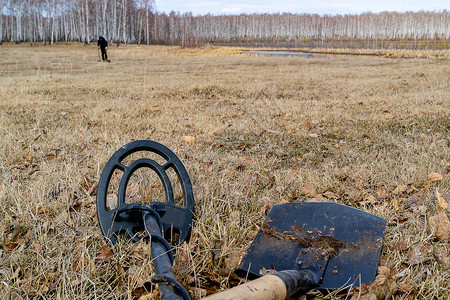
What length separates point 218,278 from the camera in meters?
1.82

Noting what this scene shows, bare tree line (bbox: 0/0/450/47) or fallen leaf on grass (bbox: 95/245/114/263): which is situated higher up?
bare tree line (bbox: 0/0/450/47)

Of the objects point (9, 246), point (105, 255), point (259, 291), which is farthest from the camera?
point (9, 246)

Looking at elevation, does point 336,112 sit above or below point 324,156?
above

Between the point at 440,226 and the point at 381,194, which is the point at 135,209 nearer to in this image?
the point at 440,226

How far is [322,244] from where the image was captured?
6.18 ft

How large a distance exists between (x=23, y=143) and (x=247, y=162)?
9.19ft

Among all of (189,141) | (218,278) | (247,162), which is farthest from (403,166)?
(189,141)

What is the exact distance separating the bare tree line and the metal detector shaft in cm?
5635

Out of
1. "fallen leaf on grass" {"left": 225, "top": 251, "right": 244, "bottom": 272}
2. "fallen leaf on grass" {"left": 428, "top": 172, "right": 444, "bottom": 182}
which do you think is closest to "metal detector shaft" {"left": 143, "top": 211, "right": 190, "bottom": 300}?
"fallen leaf on grass" {"left": 225, "top": 251, "right": 244, "bottom": 272}

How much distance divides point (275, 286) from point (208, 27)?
105 metres

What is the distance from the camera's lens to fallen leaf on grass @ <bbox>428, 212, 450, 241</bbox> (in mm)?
2002

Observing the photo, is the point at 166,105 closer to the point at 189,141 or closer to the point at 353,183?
the point at 189,141

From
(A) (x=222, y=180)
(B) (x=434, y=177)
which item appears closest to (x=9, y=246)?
(A) (x=222, y=180)

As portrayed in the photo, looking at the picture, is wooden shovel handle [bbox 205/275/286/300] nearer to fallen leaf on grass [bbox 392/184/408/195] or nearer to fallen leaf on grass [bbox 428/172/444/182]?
fallen leaf on grass [bbox 392/184/408/195]
